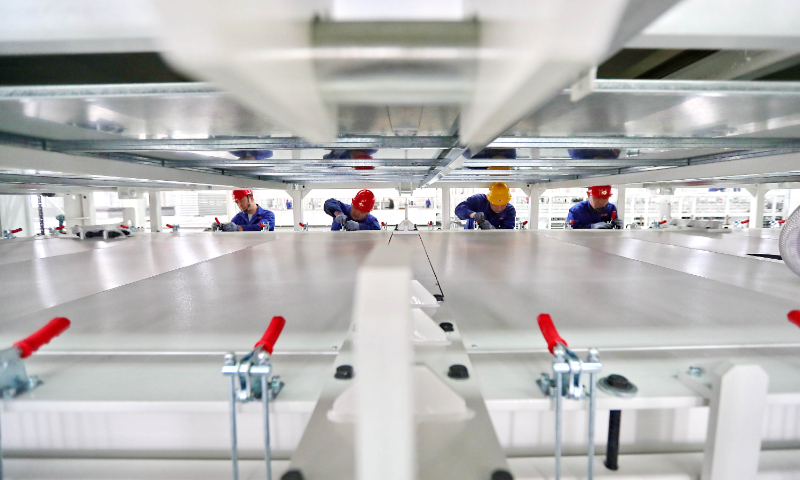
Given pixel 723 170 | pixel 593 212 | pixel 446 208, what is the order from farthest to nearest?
pixel 446 208
pixel 593 212
pixel 723 170

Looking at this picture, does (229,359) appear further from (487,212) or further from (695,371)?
(487,212)

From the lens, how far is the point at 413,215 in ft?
26.6

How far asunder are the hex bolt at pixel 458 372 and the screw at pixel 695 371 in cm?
37

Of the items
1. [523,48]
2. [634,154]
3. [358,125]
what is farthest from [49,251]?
[634,154]

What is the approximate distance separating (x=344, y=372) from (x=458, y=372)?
0.15m

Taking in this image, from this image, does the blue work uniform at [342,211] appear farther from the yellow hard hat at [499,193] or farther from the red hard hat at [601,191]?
the red hard hat at [601,191]

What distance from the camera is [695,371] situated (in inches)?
20.8

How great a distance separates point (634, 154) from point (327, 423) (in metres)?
2.13

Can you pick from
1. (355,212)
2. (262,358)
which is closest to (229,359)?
(262,358)

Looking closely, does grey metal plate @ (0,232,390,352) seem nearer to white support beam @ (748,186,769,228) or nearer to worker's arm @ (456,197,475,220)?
worker's arm @ (456,197,475,220)

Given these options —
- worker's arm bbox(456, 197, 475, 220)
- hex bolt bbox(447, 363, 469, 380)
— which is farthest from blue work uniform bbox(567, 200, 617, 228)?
hex bolt bbox(447, 363, 469, 380)

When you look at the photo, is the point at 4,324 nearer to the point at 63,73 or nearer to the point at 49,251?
the point at 63,73

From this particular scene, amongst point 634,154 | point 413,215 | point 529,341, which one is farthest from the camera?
point 413,215

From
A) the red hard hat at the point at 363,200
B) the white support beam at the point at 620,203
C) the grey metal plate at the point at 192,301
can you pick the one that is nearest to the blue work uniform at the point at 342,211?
the red hard hat at the point at 363,200
